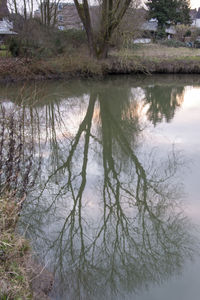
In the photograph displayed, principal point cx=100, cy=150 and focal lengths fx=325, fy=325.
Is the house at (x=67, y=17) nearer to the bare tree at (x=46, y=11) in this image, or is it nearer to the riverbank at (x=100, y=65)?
the bare tree at (x=46, y=11)

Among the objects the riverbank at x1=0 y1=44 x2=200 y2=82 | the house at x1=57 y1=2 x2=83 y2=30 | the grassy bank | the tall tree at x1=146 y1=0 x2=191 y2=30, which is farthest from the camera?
the tall tree at x1=146 y1=0 x2=191 y2=30

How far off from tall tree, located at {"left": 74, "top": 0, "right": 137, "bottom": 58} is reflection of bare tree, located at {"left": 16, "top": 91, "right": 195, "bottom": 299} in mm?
12222

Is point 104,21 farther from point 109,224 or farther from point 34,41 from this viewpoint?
point 109,224

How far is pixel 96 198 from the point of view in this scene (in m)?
5.41

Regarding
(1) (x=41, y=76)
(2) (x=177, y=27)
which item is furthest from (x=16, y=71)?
(2) (x=177, y=27)

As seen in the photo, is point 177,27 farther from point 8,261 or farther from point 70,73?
point 8,261

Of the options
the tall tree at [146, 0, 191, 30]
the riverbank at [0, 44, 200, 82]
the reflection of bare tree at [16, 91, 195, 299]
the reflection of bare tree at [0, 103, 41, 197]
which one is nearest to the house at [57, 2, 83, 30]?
the riverbank at [0, 44, 200, 82]

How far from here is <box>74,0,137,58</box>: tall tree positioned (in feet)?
57.0

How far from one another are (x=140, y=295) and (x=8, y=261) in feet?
4.84

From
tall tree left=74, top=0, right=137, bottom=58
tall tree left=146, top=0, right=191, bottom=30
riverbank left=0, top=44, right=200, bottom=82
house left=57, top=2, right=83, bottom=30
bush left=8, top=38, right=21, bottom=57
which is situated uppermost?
tall tree left=146, top=0, right=191, bottom=30

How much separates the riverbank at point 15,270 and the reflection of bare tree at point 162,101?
7383 mm

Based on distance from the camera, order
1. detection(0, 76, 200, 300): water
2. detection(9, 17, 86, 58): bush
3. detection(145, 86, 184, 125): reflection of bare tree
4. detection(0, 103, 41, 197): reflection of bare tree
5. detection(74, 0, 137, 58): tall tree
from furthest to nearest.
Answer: detection(9, 17, 86, 58): bush < detection(74, 0, 137, 58): tall tree < detection(145, 86, 184, 125): reflection of bare tree < detection(0, 103, 41, 197): reflection of bare tree < detection(0, 76, 200, 300): water

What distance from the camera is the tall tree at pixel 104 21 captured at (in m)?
17.4

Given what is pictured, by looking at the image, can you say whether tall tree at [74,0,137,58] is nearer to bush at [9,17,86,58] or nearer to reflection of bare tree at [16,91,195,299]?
bush at [9,17,86,58]
